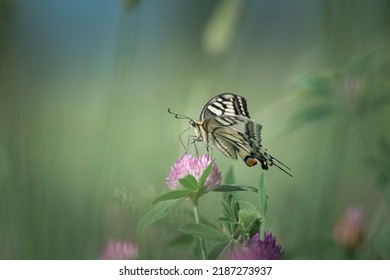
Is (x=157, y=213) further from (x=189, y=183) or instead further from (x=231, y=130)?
(x=231, y=130)

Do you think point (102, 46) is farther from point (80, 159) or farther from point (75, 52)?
point (80, 159)

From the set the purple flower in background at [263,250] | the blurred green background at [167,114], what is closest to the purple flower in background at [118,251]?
the blurred green background at [167,114]

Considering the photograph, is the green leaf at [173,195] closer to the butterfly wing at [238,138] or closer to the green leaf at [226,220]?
the green leaf at [226,220]

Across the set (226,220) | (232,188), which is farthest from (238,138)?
(226,220)

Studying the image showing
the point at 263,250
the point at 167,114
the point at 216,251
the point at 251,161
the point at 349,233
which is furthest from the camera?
the point at 167,114

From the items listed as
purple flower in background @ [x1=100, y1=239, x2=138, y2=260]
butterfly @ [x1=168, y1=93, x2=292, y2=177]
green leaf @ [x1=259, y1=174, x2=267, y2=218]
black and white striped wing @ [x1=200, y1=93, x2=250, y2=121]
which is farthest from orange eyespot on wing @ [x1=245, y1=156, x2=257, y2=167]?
purple flower in background @ [x1=100, y1=239, x2=138, y2=260]

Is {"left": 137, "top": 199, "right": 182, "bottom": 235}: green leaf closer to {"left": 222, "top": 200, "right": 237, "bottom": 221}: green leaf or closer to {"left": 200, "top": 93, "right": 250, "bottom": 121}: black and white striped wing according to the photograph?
{"left": 222, "top": 200, "right": 237, "bottom": 221}: green leaf
